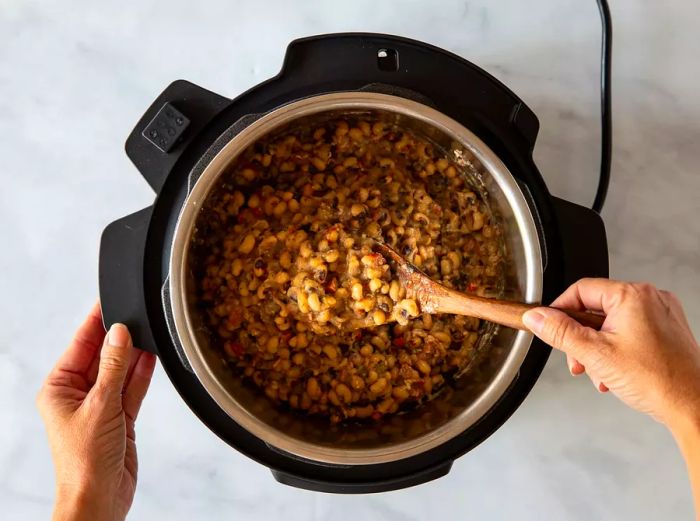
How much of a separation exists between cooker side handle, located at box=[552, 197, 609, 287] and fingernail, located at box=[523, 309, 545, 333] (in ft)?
0.73

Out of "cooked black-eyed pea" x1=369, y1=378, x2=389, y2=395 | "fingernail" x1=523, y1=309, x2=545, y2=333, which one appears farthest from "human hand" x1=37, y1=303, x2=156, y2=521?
"fingernail" x1=523, y1=309, x2=545, y2=333

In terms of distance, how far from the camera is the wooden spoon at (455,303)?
1.09m

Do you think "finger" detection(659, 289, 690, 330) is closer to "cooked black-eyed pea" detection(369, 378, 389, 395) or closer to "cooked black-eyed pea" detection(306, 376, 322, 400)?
"cooked black-eyed pea" detection(369, 378, 389, 395)

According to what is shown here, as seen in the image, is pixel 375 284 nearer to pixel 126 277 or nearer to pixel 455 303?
pixel 455 303

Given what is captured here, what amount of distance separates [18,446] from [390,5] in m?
1.39

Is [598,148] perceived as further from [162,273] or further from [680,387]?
[162,273]

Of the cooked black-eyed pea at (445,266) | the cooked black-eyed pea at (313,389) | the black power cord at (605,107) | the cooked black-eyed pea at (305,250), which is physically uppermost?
the black power cord at (605,107)

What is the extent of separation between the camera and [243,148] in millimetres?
1157

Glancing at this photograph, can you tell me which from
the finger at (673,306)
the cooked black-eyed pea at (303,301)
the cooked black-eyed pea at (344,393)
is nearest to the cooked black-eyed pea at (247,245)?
the cooked black-eyed pea at (303,301)

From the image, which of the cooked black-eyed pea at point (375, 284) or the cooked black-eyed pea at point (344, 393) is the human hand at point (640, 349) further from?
the cooked black-eyed pea at point (344, 393)

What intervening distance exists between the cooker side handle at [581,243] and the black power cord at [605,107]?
0.83 feet

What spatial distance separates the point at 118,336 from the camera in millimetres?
1201

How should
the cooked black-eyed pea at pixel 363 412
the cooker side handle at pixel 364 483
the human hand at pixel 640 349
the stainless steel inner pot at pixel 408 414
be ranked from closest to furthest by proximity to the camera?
the human hand at pixel 640 349 < the stainless steel inner pot at pixel 408 414 < the cooker side handle at pixel 364 483 < the cooked black-eyed pea at pixel 363 412

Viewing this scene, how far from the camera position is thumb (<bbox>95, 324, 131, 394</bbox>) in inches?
47.1
